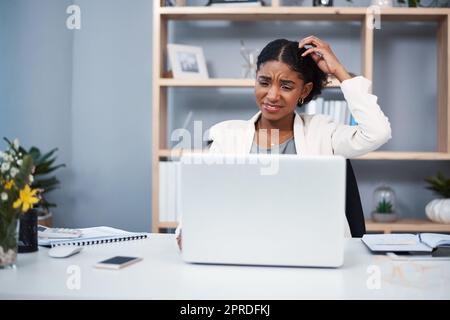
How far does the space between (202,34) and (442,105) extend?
4.91ft

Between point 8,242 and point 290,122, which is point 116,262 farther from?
point 290,122

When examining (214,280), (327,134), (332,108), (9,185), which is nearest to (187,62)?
(332,108)

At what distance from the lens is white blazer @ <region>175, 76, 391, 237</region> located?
5.64 feet

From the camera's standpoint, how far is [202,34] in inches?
125

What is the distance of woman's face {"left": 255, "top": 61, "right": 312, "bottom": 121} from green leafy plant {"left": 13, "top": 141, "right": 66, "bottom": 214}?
155 cm

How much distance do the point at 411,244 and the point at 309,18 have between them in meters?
1.90

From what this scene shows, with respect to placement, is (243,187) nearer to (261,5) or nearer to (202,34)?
(261,5)

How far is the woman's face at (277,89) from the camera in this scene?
1881 millimetres

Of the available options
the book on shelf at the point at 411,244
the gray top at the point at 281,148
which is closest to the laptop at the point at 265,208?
the book on shelf at the point at 411,244

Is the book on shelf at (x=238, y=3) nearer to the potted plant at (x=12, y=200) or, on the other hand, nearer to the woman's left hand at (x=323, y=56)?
the woman's left hand at (x=323, y=56)

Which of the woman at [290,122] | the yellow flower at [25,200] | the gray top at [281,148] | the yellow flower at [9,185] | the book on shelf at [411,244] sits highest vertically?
the woman at [290,122]

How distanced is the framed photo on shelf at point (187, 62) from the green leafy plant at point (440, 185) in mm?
1444

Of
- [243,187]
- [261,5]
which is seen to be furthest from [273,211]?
[261,5]
